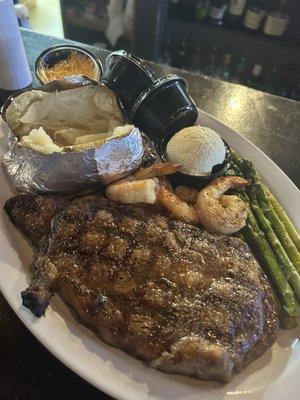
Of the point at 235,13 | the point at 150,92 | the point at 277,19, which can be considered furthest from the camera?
the point at 235,13

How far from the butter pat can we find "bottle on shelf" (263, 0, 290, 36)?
2394 mm

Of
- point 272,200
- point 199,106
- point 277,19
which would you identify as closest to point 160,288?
point 272,200

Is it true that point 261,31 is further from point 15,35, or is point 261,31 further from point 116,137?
point 116,137

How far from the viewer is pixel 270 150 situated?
2.24 meters

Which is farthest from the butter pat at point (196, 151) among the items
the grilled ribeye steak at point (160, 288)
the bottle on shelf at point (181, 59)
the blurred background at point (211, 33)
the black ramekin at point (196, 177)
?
the bottle on shelf at point (181, 59)

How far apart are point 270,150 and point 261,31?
2.06 m

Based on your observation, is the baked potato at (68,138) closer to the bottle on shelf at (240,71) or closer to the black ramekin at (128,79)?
the black ramekin at (128,79)

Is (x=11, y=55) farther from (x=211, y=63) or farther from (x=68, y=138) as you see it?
(x=211, y=63)

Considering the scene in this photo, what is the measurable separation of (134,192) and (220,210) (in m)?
0.37

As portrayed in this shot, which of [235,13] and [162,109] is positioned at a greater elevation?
[162,109]

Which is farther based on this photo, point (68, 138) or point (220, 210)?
point (68, 138)

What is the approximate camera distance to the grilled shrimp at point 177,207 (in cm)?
157

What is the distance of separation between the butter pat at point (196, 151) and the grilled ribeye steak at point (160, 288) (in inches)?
14.9

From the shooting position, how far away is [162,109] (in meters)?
1.82
